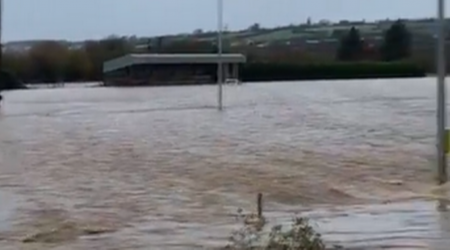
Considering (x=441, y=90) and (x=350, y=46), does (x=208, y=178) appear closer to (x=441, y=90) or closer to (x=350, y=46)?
(x=441, y=90)

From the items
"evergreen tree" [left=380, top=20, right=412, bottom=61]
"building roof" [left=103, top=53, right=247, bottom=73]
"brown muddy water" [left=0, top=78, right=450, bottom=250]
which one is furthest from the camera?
"building roof" [left=103, top=53, right=247, bottom=73]

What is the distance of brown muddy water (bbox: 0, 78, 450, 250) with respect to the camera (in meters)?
11.0

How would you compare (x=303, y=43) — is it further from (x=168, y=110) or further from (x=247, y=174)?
(x=247, y=174)

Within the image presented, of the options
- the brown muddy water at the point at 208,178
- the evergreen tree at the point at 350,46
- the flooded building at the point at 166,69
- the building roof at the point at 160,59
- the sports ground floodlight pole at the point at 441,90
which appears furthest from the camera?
the evergreen tree at the point at 350,46

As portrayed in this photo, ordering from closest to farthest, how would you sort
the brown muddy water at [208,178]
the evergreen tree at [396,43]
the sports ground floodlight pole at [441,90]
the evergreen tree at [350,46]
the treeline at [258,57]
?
the brown muddy water at [208,178]
the sports ground floodlight pole at [441,90]
the evergreen tree at [396,43]
the treeline at [258,57]
the evergreen tree at [350,46]

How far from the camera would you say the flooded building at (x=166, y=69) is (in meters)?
71.2

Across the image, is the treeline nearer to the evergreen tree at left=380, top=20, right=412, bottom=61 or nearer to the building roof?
the evergreen tree at left=380, top=20, right=412, bottom=61

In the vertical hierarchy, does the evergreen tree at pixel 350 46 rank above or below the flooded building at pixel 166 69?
above

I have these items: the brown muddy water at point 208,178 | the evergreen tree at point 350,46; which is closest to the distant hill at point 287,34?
the evergreen tree at point 350,46

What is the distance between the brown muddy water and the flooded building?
36.4 meters

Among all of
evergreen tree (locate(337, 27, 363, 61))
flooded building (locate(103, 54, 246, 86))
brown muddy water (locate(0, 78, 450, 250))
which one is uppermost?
evergreen tree (locate(337, 27, 363, 61))

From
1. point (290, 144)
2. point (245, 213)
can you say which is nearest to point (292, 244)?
point (245, 213)

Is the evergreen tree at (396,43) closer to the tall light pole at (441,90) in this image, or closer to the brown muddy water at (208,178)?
the brown muddy water at (208,178)

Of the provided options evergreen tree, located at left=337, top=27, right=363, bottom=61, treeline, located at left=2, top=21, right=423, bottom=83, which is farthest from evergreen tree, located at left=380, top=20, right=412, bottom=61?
evergreen tree, located at left=337, top=27, right=363, bottom=61
